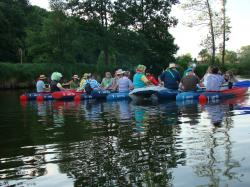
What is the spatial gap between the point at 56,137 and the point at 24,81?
107ft

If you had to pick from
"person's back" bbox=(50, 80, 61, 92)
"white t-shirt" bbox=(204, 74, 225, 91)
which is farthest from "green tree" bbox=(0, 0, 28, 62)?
"white t-shirt" bbox=(204, 74, 225, 91)

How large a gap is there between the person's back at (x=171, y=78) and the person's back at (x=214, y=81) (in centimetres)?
182

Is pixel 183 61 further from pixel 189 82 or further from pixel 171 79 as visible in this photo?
pixel 189 82

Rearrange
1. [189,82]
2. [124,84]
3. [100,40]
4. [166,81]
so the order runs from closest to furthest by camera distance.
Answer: [189,82] < [166,81] < [124,84] < [100,40]

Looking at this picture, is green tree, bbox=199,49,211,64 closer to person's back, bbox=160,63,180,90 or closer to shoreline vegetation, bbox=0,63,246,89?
shoreline vegetation, bbox=0,63,246,89

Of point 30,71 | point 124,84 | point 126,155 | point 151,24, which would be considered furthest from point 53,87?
point 151,24

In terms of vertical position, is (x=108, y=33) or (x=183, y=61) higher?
(x=108, y=33)

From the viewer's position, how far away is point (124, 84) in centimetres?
2064

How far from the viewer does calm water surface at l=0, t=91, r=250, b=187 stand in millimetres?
5891

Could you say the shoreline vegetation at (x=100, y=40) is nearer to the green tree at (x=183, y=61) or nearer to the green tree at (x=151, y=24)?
the green tree at (x=151, y=24)

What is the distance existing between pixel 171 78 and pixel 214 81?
227 cm

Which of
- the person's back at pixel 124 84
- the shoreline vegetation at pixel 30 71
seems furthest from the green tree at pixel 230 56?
the person's back at pixel 124 84

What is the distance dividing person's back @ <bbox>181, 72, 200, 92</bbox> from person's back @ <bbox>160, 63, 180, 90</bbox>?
2.25ft

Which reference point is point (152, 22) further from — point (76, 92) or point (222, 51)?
point (76, 92)
